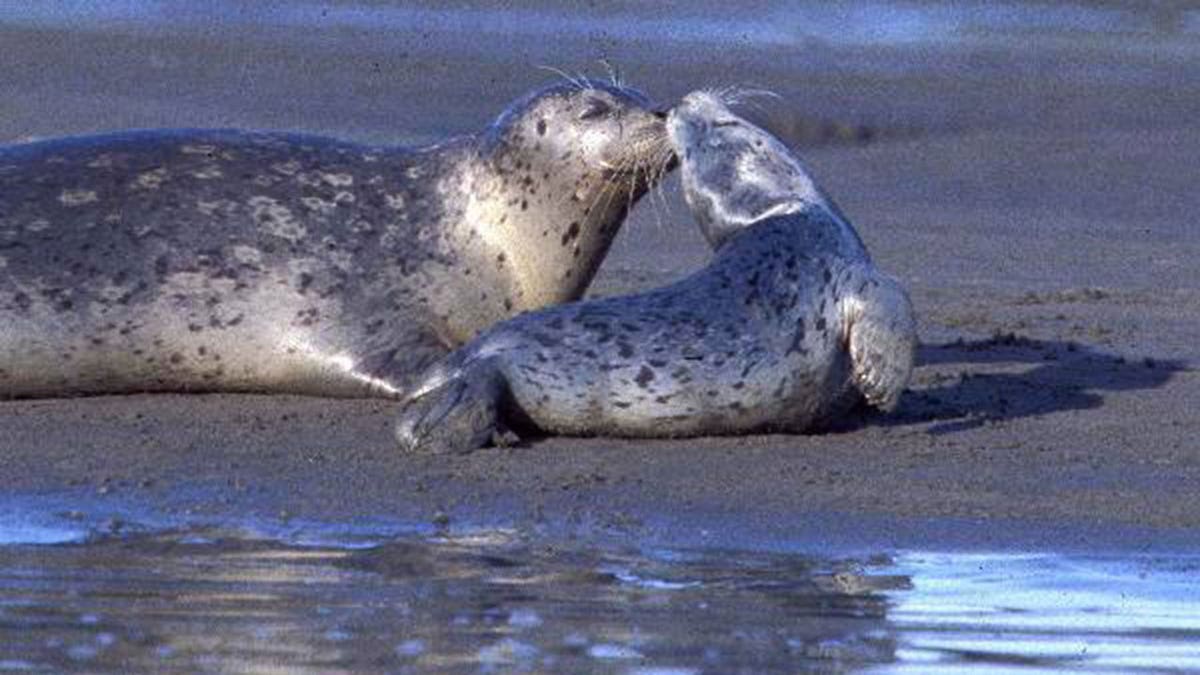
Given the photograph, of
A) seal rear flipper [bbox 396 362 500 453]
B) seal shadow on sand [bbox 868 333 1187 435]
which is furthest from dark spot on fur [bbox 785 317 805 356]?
seal rear flipper [bbox 396 362 500 453]

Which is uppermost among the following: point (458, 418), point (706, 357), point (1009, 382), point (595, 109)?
point (595, 109)

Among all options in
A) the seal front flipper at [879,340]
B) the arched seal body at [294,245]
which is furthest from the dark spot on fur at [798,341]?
the arched seal body at [294,245]

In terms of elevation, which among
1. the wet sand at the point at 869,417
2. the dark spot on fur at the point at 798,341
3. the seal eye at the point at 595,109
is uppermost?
the seal eye at the point at 595,109

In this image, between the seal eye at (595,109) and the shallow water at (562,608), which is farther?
the seal eye at (595,109)

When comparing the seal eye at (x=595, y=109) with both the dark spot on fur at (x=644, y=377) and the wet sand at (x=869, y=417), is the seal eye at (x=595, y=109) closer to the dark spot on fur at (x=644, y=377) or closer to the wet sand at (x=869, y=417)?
the wet sand at (x=869, y=417)


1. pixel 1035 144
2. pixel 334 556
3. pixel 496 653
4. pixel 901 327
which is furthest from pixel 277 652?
pixel 1035 144

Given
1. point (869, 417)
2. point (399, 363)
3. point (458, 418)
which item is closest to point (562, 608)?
point (458, 418)

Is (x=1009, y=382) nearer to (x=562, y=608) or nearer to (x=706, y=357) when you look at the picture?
(x=706, y=357)

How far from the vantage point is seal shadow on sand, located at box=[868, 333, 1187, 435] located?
813 cm

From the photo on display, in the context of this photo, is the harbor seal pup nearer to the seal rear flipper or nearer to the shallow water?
the seal rear flipper

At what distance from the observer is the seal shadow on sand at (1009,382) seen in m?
8.13

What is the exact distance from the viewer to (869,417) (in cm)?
808

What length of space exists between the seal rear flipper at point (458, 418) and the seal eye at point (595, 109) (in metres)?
1.18

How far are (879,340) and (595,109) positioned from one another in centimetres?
119
